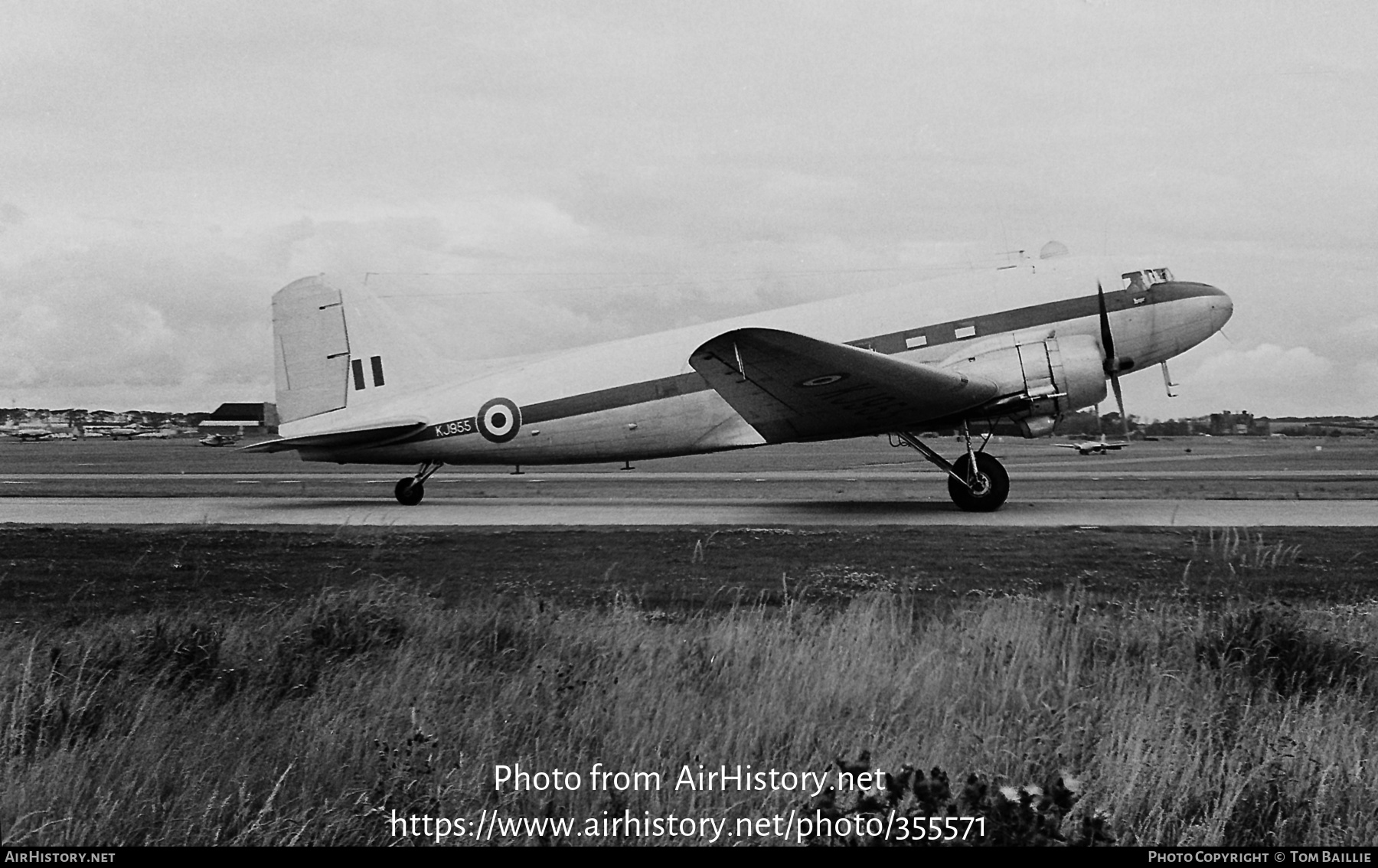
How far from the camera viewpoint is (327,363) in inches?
903

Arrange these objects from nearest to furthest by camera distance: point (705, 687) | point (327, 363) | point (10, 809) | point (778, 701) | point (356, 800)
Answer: point (10, 809)
point (356, 800)
point (778, 701)
point (705, 687)
point (327, 363)

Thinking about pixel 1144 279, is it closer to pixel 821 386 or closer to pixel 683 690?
pixel 821 386

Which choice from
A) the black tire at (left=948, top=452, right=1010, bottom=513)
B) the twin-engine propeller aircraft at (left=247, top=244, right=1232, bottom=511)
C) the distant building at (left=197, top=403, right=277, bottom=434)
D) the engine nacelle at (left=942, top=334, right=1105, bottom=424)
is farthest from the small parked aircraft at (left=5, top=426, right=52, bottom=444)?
the engine nacelle at (left=942, top=334, right=1105, bottom=424)

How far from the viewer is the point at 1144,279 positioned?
63.6 feet

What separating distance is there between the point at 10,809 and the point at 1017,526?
14470mm

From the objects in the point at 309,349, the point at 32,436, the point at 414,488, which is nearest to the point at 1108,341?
the point at 414,488

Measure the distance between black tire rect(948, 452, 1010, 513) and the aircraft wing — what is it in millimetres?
1258

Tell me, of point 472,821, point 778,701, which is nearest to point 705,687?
point 778,701

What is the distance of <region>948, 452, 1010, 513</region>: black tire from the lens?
18.9m

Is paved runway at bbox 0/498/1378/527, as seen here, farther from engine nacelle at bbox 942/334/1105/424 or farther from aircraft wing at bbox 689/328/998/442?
engine nacelle at bbox 942/334/1105/424

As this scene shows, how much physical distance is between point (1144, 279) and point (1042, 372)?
3.08 meters

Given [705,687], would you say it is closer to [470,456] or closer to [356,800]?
[356,800]

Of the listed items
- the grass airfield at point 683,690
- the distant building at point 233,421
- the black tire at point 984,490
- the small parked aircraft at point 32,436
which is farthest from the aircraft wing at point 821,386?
the distant building at point 233,421

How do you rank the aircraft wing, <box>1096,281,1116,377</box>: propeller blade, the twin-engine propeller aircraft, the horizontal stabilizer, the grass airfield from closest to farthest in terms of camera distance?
1. the grass airfield
2. the aircraft wing
3. the twin-engine propeller aircraft
4. <box>1096,281,1116,377</box>: propeller blade
5. the horizontal stabilizer
